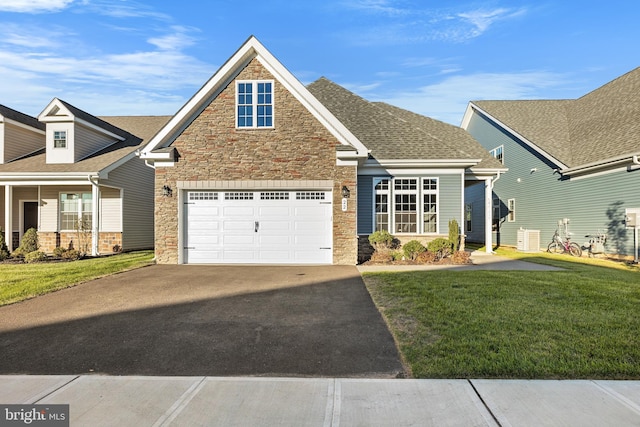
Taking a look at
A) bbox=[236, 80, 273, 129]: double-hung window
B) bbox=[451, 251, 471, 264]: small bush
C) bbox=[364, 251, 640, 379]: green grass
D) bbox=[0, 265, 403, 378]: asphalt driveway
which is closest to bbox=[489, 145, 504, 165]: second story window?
bbox=[451, 251, 471, 264]: small bush

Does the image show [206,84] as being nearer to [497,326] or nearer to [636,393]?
[497,326]

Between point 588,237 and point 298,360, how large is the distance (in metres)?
16.7

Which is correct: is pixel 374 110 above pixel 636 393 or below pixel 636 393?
above

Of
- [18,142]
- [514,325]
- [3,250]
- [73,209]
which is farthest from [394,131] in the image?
[18,142]

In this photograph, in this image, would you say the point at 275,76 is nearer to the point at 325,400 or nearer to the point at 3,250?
the point at 325,400

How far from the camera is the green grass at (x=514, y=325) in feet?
13.7

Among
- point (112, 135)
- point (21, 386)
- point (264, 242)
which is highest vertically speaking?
point (112, 135)

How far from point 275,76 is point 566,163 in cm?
1387

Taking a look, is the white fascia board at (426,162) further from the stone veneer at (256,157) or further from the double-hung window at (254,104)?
the double-hung window at (254,104)

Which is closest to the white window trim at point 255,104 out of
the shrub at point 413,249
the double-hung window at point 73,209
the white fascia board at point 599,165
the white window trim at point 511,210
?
the shrub at point 413,249

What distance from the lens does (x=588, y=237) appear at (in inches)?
632

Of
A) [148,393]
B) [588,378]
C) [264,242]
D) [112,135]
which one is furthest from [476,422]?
[112,135]

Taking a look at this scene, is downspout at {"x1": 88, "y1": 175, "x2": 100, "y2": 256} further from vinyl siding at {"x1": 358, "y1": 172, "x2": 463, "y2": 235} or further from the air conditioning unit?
the air conditioning unit

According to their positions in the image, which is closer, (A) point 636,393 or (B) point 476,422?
(B) point 476,422
